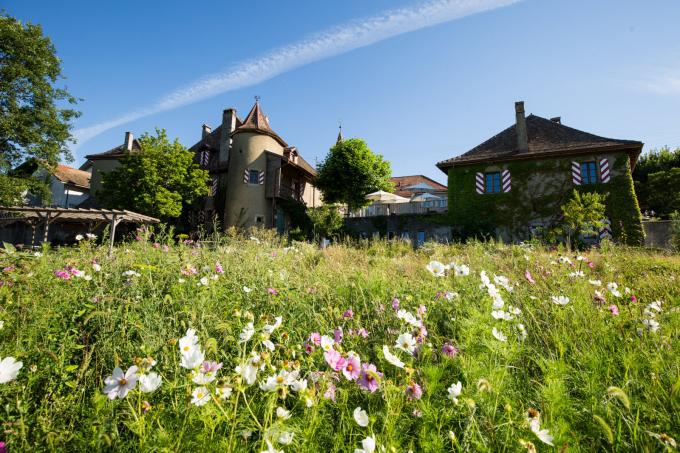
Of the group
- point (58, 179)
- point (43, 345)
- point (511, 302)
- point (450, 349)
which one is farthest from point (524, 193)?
point (58, 179)

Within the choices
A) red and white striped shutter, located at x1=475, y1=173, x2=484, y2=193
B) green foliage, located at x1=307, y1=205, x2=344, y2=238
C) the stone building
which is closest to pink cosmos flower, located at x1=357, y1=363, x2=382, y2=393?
green foliage, located at x1=307, y1=205, x2=344, y2=238

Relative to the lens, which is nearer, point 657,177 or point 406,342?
point 406,342

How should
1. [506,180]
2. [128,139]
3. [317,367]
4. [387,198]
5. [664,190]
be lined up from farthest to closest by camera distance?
[128,139]
[664,190]
[387,198]
[506,180]
[317,367]

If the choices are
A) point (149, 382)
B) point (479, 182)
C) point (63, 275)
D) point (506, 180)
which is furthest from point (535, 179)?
point (149, 382)

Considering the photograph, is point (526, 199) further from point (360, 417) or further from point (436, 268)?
point (360, 417)

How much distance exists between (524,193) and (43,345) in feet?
73.1

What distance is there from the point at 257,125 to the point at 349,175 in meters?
8.40

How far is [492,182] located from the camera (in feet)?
67.3

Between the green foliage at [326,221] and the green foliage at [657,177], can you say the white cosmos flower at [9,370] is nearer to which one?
the green foliage at [326,221]

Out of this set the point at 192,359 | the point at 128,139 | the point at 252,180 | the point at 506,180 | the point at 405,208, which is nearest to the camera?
the point at 192,359

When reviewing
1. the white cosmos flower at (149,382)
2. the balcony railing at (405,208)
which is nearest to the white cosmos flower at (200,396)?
the white cosmos flower at (149,382)

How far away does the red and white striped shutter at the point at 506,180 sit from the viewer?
65.5 ft

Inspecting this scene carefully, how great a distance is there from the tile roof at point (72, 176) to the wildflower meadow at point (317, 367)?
3720 centimetres

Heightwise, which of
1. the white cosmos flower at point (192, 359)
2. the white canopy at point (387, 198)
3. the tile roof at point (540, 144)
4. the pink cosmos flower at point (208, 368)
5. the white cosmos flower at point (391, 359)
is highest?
the tile roof at point (540, 144)
